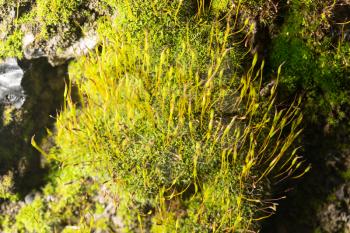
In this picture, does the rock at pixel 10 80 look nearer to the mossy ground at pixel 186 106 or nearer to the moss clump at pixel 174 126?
the mossy ground at pixel 186 106

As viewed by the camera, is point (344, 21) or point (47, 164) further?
point (47, 164)

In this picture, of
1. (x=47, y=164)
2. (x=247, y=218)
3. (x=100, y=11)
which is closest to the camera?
(x=247, y=218)

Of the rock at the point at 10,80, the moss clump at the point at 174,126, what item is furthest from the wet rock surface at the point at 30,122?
the moss clump at the point at 174,126

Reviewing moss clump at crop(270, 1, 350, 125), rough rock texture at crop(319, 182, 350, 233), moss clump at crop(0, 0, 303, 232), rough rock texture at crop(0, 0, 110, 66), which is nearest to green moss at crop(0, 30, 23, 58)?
rough rock texture at crop(0, 0, 110, 66)

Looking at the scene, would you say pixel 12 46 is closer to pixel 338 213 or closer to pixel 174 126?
pixel 174 126

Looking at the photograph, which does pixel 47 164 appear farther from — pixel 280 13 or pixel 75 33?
pixel 280 13

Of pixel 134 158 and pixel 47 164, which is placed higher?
pixel 134 158

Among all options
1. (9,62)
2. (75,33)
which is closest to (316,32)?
(75,33)

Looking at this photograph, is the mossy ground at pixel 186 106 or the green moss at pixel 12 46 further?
the green moss at pixel 12 46
